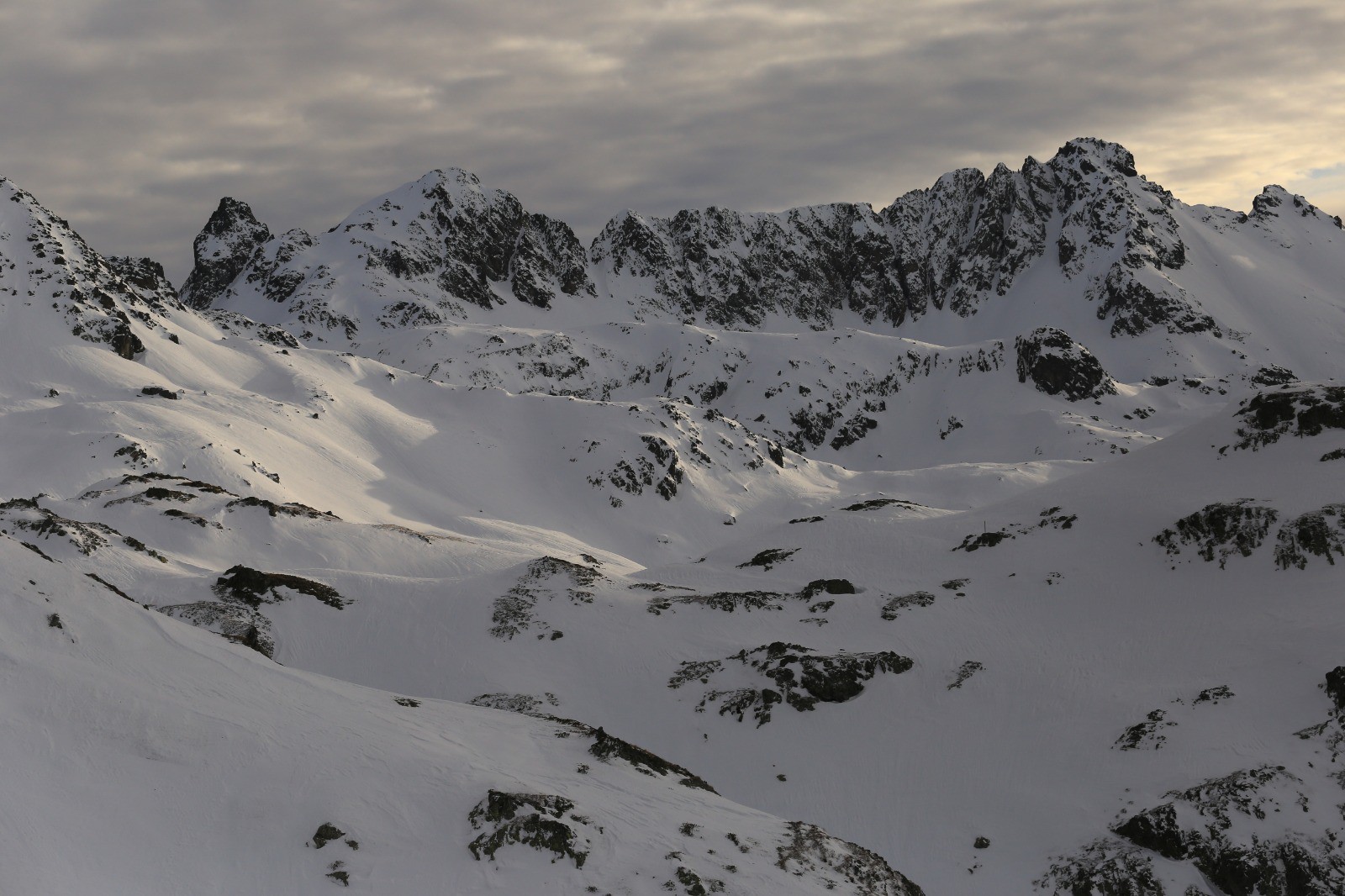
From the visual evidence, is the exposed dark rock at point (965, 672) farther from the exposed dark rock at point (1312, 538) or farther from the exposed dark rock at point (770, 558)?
the exposed dark rock at point (770, 558)

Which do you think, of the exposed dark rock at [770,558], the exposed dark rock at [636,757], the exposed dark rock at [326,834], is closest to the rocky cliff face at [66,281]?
the exposed dark rock at [770,558]

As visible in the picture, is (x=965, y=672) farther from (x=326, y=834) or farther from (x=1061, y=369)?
(x=1061, y=369)

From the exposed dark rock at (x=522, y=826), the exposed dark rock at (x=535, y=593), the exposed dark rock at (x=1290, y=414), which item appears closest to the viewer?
the exposed dark rock at (x=522, y=826)

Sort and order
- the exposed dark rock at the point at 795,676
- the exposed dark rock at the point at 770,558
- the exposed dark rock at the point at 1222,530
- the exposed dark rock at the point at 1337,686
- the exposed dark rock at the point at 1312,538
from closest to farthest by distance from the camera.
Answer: the exposed dark rock at the point at 1337,686, the exposed dark rock at the point at 795,676, the exposed dark rock at the point at 1312,538, the exposed dark rock at the point at 1222,530, the exposed dark rock at the point at 770,558

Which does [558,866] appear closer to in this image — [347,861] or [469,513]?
[347,861]

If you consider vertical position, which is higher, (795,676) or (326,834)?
(326,834)

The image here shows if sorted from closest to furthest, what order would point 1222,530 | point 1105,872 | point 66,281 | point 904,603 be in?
point 1105,872
point 1222,530
point 904,603
point 66,281

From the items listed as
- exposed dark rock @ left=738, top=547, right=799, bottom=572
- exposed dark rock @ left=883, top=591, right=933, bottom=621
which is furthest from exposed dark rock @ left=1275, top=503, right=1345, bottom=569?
exposed dark rock @ left=738, top=547, right=799, bottom=572

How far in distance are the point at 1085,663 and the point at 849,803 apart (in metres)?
10.8

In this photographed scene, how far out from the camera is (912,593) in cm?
3959

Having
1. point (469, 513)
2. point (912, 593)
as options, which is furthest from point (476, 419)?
point (912, 593)

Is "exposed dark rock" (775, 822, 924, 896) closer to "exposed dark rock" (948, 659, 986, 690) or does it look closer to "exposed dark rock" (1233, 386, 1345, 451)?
"exposed dark rock" (948, 659, 986, 690)

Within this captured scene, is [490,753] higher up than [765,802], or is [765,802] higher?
[490,753]

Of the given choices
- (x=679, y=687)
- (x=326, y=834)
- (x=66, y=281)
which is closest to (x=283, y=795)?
(x=326, y=834)
